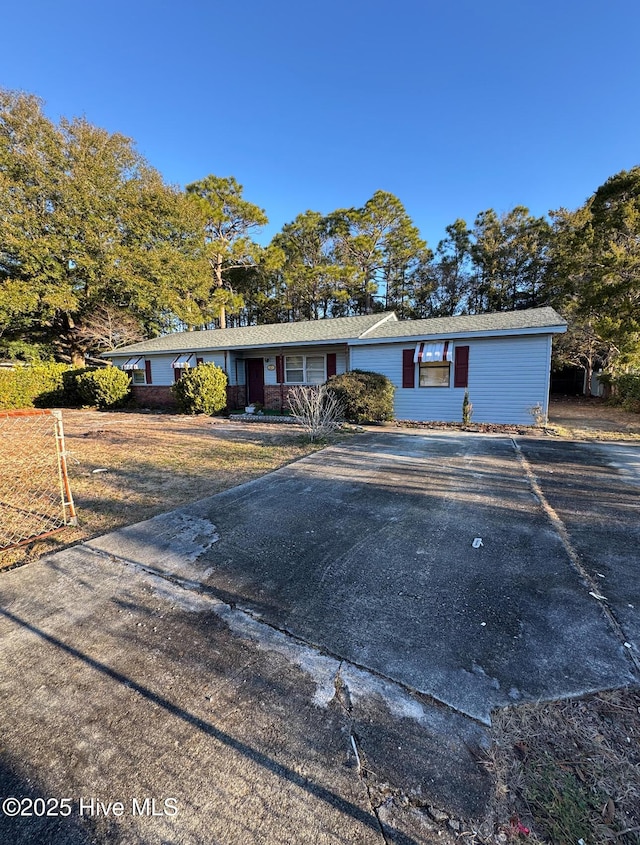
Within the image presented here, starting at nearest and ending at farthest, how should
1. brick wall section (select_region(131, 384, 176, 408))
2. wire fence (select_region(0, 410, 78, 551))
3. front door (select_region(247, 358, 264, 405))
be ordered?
wire fence (select_region(0, 410, 78, 551)), front door (select_region(247, 358, 264, 405)), brick wall section (select_region(131, 384, 176, 408))

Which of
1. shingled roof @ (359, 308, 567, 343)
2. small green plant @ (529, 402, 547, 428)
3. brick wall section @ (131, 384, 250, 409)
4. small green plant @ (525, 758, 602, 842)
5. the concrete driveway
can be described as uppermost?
shingled roof @ (359, 308, 567, 343)

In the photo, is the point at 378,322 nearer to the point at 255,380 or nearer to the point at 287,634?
the point at 255,380

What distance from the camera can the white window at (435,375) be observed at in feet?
37.6

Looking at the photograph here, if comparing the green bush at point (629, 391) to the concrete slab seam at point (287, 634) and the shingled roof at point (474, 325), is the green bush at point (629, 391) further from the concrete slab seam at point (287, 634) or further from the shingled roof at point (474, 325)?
the concrete slab seam at point (287, 634)

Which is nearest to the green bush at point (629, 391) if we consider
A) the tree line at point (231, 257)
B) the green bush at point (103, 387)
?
the tree line at point (231, 257)

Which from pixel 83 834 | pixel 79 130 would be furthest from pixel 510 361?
pixel 79 130

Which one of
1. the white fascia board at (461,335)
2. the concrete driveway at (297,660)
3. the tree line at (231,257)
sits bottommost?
the concrete driveway at (297,660)

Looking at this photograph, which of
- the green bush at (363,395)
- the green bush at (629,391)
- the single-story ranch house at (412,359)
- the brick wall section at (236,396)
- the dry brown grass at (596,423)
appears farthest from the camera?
the brick wall section at (236,396)

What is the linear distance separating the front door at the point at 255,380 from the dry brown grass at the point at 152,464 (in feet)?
13.3

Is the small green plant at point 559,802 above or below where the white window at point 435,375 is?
below

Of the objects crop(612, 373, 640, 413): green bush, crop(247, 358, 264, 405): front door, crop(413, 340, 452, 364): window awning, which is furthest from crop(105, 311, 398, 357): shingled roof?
crop(612, 373, 640, 413): green bush

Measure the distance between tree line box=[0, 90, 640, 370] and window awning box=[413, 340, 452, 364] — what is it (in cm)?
832

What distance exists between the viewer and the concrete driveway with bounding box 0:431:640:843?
1374 millimetres

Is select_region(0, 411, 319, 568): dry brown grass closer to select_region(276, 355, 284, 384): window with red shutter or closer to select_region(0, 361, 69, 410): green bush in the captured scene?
select_region(276, 355, 284, 384): window with red shutter
